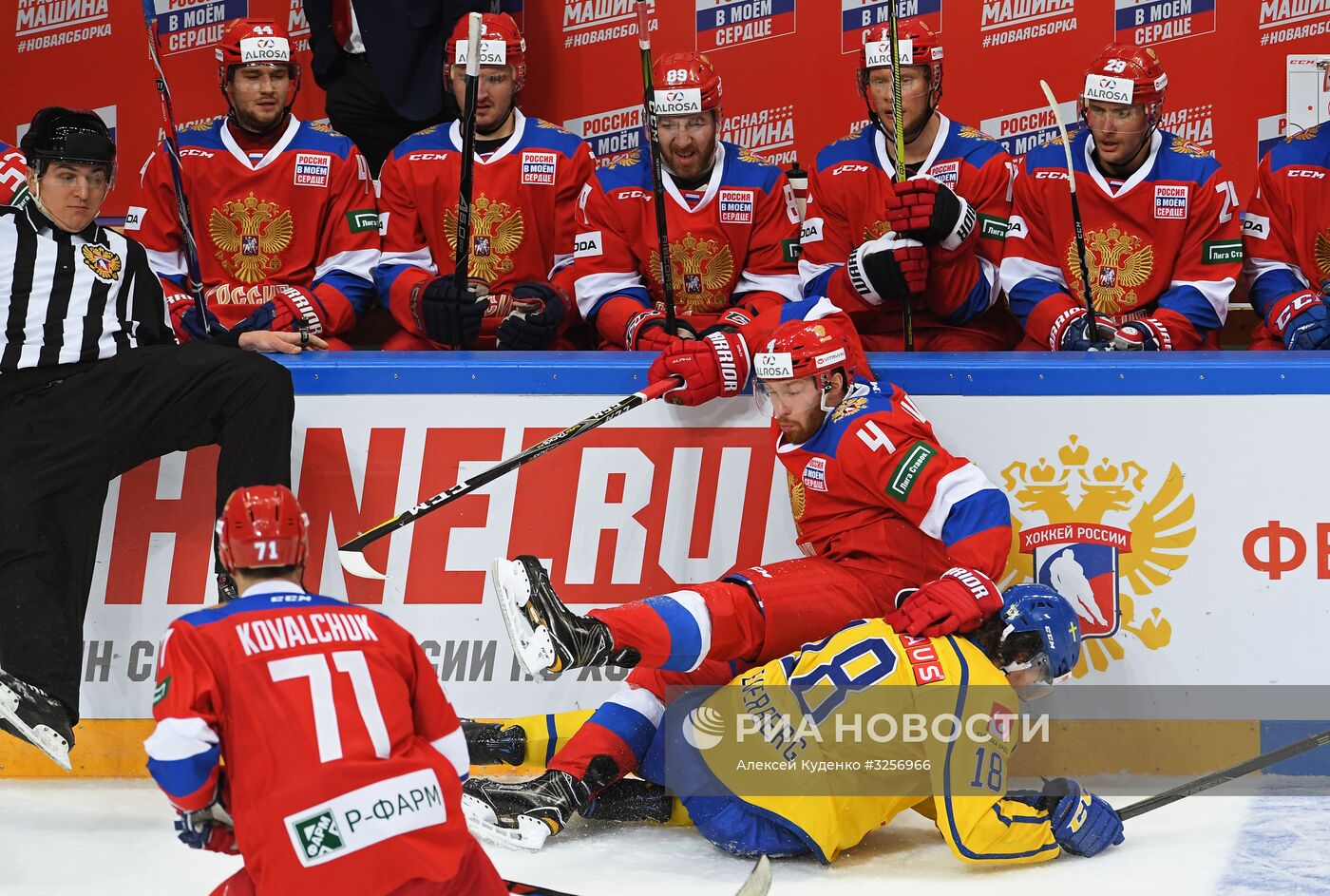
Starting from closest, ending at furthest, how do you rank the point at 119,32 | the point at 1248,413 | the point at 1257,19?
the point at 1248,413 → the point at 1257,19 → the point at 119,32

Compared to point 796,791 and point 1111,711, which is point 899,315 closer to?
point 1111,711

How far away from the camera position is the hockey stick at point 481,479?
3.92 metres

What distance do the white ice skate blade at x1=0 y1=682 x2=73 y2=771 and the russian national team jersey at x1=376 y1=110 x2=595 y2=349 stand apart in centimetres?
179

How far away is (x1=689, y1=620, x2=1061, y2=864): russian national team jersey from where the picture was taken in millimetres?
3605

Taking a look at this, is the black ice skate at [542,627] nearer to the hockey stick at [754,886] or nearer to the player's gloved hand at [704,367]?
the hockey stick at [754,886]

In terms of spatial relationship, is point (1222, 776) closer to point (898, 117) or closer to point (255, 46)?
point (898, 117)

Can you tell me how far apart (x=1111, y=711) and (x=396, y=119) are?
10.2 ft

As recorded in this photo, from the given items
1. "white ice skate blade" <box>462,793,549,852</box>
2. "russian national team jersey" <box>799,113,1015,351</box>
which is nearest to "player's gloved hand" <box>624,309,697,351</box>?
"russian national team jersey" <box>799,113,1015,351</box>

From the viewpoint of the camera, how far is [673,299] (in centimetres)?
489

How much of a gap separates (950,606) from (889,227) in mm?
1606

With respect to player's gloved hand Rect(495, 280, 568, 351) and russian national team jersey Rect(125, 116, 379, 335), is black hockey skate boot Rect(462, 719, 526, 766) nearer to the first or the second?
player's gloved hand Rect(495, 280, 568, 351)

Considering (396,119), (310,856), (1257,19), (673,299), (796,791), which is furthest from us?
(1257,19)

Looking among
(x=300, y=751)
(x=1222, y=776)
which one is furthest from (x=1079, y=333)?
(x=300, y=751)

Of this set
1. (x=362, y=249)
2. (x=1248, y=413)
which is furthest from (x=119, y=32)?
(x=1248, y=413)
